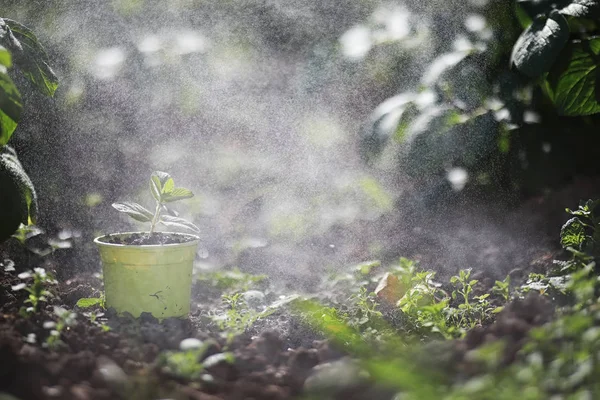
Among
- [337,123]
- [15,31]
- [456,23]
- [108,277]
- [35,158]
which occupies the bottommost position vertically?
[108,277]

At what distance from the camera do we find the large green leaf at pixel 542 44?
5.31 ft

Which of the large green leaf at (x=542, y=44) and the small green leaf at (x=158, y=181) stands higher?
the large green leaf at (x=542, y=44)

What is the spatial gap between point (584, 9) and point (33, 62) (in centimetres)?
144

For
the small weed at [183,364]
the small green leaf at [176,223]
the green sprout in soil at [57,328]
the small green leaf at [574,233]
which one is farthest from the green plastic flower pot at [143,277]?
the small green leaf at [574,233]

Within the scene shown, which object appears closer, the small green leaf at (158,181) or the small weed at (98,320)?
the small weed at (98,320)

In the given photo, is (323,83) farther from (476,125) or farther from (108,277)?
(108,277)

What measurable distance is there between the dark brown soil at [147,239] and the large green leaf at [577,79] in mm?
1091

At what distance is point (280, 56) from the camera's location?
3.04 m

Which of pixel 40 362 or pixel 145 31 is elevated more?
pixel 145 31

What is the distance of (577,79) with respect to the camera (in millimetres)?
1751

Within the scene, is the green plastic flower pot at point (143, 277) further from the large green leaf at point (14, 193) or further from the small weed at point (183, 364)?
the small weed at point (183, 364)

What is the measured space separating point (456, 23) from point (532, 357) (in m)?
2.21

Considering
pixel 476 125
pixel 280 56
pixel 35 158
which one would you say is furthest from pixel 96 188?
pixel 476 125

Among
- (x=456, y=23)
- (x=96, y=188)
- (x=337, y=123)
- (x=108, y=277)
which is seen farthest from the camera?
(x=337, y=123)
